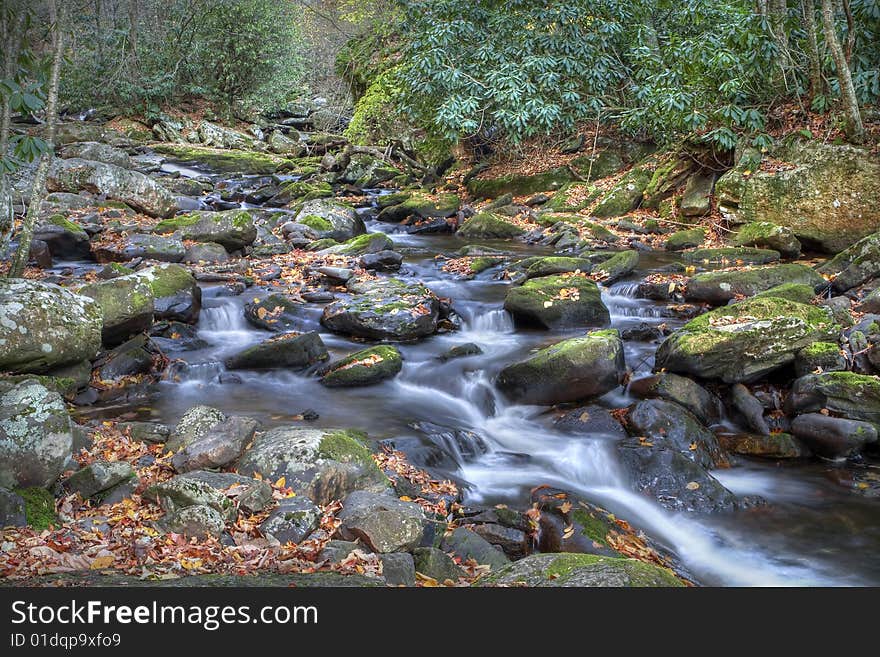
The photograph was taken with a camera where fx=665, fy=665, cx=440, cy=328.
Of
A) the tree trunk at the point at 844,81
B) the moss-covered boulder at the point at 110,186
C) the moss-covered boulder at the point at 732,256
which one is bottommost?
the moss-covered boulder at the point at 110,186

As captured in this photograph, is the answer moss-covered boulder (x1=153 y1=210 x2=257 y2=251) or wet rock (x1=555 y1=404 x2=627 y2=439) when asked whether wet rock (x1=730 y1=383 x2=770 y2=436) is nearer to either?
wet rock (x1=555 y1=404 x2=627 y2=439)

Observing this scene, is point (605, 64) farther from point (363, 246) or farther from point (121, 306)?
point (121, 306)

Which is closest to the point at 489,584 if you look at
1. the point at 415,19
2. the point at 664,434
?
the point at 664,434

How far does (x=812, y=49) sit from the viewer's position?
42.9ft

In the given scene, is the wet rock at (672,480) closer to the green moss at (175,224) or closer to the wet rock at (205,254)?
the wet rock at (205,254)

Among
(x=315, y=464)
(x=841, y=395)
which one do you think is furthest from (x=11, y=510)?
(x=841, y=395)

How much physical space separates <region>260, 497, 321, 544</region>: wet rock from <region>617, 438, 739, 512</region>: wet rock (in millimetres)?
3503

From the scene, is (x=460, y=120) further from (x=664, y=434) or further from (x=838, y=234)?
(x=664, y=434)

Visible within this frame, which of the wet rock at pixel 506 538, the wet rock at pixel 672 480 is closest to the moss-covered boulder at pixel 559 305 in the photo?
the wet rock at pixel 672 480

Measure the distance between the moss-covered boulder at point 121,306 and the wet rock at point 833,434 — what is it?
27.0 feet

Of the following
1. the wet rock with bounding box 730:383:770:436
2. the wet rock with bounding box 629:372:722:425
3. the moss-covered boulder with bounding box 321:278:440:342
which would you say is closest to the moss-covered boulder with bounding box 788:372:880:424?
the wet rock with bounding box 730:383:770:436

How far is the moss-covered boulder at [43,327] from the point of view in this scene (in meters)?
6.98

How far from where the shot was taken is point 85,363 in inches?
312

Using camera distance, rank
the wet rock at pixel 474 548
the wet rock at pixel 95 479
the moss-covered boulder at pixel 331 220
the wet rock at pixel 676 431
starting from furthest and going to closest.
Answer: the moss-covered boulder at pixel 331 220 → the wet rock at pixel 676 431 → the wet rock at pixel 95 479 → the wet rock at pixel 474 548
